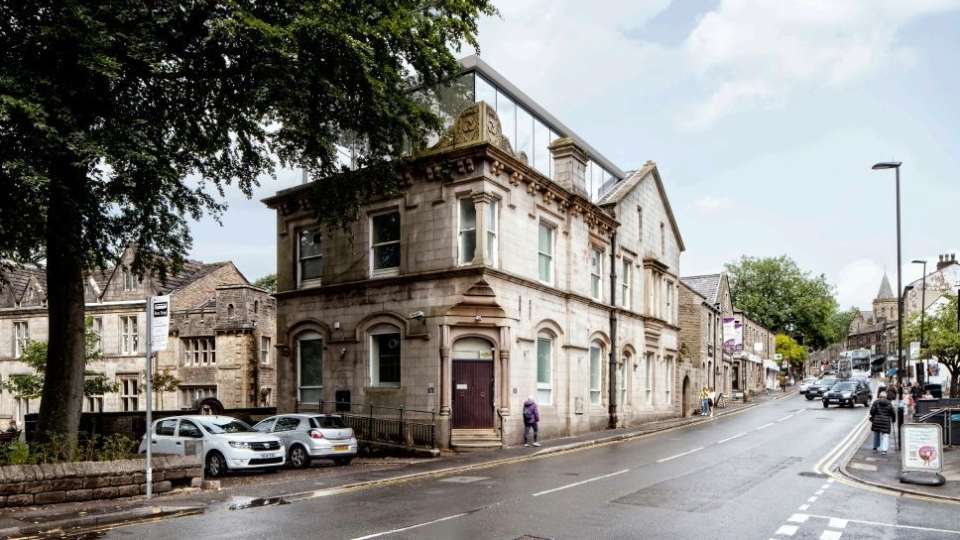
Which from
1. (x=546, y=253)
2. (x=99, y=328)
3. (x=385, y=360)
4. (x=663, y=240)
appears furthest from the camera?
(x=99, y=328)

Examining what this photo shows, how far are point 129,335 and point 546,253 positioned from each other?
28980 millimetres

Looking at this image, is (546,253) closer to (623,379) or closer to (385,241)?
(385,241)

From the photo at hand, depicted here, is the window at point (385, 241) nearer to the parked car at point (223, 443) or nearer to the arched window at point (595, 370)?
the parked car at point (223, 443)

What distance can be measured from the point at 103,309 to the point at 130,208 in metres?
31.9

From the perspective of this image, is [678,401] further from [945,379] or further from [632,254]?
[945,379]

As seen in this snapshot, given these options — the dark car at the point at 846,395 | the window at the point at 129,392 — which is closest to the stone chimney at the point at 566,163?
the dark car at the point at 846,395

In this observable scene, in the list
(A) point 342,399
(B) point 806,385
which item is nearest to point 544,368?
(A) point 342,399

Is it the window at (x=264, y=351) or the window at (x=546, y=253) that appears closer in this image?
the window at (x=546, y=253)

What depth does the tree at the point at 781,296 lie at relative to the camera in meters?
94.5

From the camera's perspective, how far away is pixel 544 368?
1125 inches

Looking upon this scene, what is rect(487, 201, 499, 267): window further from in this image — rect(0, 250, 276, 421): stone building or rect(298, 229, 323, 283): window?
rect(0, 250, 276, 421): stone building

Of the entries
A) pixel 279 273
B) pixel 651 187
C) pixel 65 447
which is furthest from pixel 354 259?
pixel 651 187

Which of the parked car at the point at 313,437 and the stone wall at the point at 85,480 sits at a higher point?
the stone wall at the point at 85,480

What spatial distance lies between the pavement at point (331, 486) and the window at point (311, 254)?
8419 millimetres
